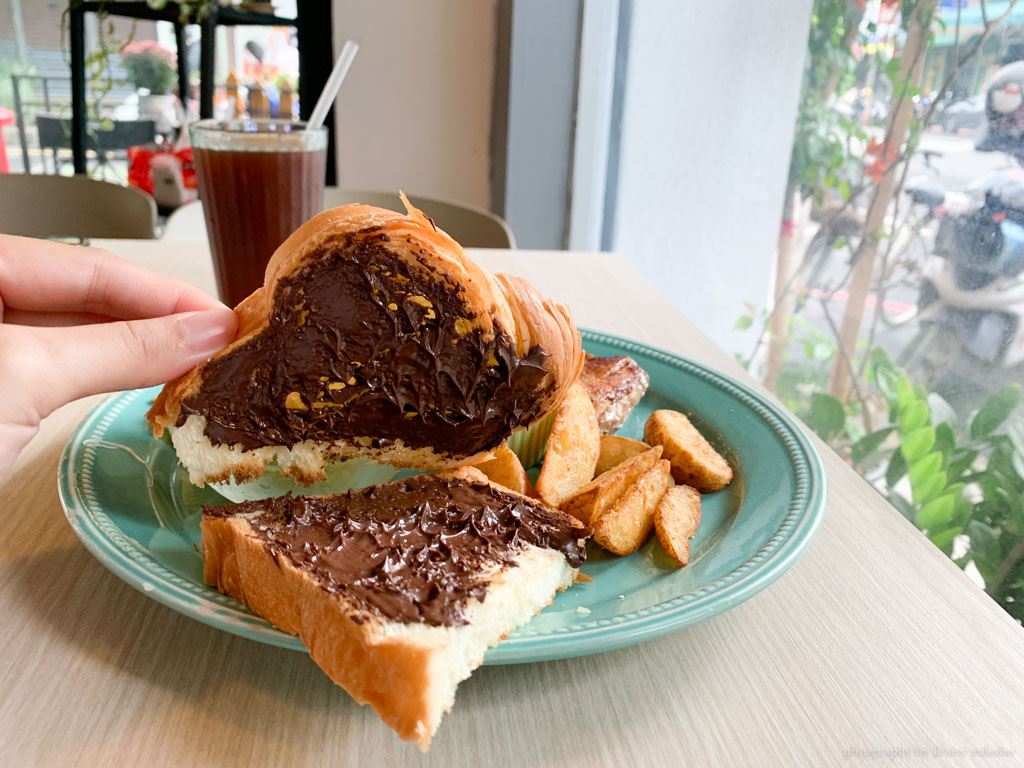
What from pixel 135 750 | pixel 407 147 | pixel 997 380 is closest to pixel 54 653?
pixel 135 750

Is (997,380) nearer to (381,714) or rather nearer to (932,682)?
(932,682)

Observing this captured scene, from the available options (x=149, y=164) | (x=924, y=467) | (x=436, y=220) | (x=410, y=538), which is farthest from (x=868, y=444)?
(x=149, y=164)

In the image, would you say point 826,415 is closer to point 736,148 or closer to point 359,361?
point 736,148

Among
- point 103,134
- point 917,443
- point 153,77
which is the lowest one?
point 917,443

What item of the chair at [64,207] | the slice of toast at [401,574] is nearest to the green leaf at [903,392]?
the slice of toast at [401,574]

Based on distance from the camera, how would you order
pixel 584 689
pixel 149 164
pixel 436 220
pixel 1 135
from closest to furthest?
pixel 584 689 → pixel 436 220 → pixel 149 164 → pixel 1 135

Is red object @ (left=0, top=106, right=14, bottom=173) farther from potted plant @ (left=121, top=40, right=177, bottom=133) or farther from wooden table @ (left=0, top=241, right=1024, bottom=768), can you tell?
wooden table @ (left=0, top=241, right=1024, bottom=768)
